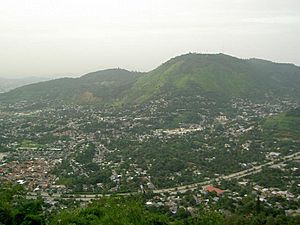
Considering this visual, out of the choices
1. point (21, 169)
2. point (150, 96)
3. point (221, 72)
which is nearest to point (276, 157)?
point (21, 169)

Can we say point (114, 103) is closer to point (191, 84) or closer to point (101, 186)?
point (191, 84)

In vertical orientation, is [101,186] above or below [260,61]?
below

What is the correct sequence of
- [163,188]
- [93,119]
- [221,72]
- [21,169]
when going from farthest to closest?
1. [221,72]
2. [93,119]
3. [21,169]
4. [163,188]

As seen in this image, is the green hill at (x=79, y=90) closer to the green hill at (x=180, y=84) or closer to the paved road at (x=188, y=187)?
the green hill at (x=180, y=84)

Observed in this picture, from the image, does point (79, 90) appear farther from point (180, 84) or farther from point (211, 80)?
point (211, 80)

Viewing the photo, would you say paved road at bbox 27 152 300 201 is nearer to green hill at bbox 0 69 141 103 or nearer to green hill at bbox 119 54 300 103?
green hill at bbox 119 54 300 103

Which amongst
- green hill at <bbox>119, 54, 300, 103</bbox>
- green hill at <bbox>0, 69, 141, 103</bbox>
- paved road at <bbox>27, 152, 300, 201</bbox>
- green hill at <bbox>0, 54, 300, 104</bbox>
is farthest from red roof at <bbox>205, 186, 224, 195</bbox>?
green hill at <bbox>0, 69, 141, 103</bbox>

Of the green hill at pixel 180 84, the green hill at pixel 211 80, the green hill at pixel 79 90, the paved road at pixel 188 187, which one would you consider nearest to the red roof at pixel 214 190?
the paved road at pixel 188 187

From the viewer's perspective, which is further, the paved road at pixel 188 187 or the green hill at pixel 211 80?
the green hill at pixel 211 80
